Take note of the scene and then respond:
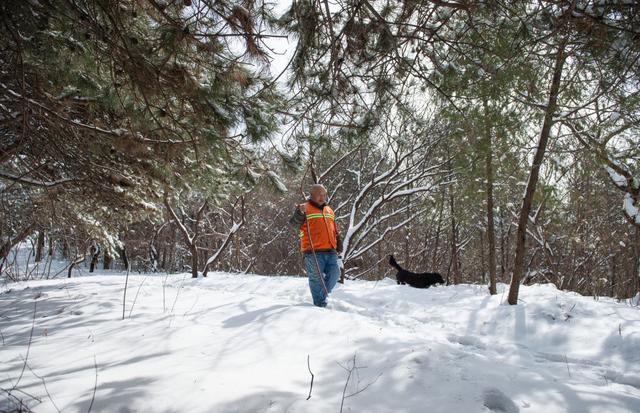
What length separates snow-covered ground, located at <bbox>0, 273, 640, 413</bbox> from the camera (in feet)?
5.41

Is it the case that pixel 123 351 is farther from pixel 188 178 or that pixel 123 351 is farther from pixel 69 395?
pixel 188 178

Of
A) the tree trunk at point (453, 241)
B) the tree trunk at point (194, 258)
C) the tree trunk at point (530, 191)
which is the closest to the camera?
the tree trunk at point (530, 191)

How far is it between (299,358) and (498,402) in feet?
3.95

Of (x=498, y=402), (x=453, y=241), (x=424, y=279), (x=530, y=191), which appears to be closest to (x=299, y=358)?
(x=498, y=402)

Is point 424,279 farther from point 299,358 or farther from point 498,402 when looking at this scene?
point 498,402

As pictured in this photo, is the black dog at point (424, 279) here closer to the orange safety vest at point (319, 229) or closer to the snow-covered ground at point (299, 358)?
the snow-covered ground at point (299, 358)

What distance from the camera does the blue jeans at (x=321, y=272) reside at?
4.57 m

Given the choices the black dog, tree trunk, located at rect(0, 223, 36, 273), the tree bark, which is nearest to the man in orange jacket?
the black dog

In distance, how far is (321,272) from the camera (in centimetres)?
468

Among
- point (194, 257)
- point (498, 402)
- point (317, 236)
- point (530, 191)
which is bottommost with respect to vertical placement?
point (498, 402)

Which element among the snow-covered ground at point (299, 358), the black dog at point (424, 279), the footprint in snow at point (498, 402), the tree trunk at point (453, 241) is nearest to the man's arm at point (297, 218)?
the snow-covered ground at point (299, 358)

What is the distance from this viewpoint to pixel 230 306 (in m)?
3.97

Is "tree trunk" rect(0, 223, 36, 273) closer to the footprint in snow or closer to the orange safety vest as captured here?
the orange safety vest

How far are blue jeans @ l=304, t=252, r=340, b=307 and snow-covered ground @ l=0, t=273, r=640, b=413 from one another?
0.74 m
